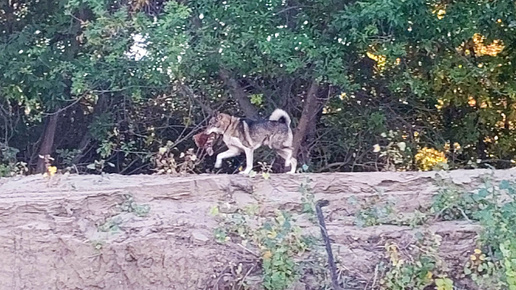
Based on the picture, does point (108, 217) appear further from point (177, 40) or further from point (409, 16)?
point (409, 16)

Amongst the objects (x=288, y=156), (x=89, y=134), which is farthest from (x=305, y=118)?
(x=89, y=134)

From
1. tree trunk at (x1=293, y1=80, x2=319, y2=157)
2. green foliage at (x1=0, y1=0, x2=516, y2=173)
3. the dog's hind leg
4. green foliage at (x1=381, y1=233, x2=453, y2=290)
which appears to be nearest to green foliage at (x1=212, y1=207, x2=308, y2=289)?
green foliage at (x1=381, y1=233, x2=453, y2=290)

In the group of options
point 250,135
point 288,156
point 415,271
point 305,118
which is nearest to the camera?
point 415,271

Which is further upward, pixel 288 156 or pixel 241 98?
pixel 241 98

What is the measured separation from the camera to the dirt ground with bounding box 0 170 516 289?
506cm

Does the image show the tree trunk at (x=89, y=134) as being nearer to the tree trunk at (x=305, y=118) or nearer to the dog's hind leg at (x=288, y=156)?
the tree trunk at (x=305, y=118)

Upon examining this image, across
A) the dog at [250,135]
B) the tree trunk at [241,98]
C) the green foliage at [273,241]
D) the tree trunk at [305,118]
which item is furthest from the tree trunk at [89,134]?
the green foliage at [273,241]

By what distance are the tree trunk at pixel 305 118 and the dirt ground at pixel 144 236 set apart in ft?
14.6

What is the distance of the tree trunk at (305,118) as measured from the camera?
1086cm

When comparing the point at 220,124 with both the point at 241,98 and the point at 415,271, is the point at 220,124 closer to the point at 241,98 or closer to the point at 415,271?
the point at 241,98

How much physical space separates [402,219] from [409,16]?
4282 mm

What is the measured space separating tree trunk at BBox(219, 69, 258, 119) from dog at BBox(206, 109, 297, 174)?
5.56 feet

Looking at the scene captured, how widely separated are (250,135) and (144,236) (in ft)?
12.6

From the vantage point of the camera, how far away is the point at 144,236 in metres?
5.25
